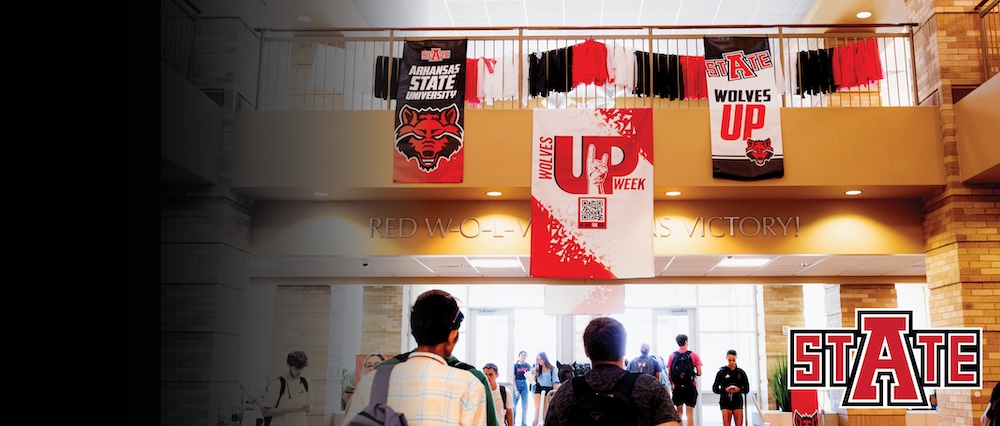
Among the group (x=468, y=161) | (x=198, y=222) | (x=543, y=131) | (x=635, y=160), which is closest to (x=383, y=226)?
(x=468, y=161)

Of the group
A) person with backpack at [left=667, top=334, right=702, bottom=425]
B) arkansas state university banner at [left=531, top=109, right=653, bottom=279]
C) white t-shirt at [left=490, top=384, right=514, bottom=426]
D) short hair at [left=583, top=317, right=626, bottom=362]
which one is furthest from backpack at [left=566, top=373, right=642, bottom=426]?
person with backpack at [left=667, top=334, right=702, bottom=425]

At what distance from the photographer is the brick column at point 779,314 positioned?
48.3 ft

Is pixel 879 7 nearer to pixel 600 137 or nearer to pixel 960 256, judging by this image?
pixel 960 256

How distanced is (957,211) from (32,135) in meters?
8.74

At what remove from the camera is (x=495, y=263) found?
959cm

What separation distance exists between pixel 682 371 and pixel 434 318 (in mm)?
9069

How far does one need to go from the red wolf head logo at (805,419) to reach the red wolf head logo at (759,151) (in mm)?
5247

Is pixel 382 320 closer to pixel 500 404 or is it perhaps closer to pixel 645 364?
pixel 645 364

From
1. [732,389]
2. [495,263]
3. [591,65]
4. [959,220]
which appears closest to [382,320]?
[495,263]

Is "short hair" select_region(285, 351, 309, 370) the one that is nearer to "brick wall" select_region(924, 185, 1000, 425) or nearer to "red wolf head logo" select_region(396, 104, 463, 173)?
"red wolf head logo" select_region(396, 104, 463, 173)

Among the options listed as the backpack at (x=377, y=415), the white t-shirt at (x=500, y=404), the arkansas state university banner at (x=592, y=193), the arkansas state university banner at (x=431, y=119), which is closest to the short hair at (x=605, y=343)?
the backpack at (x=377, y=415)

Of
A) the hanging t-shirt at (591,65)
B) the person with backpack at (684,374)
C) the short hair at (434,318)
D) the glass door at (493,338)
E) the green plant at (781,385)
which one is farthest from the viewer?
the glass door at (493,338)

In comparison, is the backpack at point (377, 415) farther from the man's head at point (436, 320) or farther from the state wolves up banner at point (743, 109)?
the state wolves up banner at point (743, 109)

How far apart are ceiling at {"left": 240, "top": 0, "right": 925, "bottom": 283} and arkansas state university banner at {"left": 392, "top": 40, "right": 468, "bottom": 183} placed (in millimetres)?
1388
